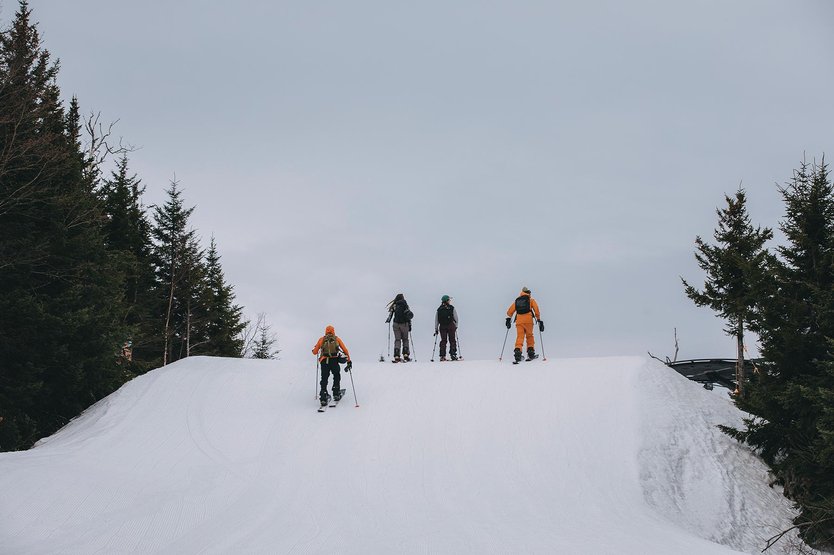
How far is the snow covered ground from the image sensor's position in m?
7.61

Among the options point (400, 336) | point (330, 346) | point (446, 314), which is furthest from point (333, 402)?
point (446, 314)

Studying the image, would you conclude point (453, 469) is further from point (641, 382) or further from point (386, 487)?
point (641, 382)

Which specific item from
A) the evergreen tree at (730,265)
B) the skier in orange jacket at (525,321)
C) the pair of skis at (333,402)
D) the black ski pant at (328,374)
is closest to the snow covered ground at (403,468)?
the pair of skis at (333,402)

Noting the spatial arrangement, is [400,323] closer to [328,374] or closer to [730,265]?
[328,374]

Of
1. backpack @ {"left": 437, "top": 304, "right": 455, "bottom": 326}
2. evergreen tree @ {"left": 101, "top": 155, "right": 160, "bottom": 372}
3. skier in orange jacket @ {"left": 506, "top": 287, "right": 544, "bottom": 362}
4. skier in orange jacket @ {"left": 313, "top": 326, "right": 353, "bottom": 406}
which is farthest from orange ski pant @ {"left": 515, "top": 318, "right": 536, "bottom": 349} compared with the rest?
evergreen tree @ {"left": 101, "top": 155, "right": 160, "bottom": 372}

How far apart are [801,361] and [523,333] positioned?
22.6 feet

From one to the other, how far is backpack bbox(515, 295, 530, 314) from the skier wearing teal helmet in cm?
245

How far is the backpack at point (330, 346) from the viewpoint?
14.3m

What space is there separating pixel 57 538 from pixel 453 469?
6.42 m

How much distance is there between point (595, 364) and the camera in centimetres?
1558

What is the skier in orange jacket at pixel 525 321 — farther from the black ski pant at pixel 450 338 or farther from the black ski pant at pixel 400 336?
the black ski pant at pixel 400 336

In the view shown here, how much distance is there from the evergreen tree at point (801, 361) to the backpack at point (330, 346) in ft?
31.1

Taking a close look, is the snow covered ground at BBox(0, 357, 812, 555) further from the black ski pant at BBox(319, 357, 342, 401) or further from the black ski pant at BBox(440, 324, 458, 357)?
the black ski pant at BBox(440, 324, 458, 357)

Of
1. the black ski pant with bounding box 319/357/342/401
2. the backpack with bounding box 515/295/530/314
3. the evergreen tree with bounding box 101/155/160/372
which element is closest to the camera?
the black ski pant with bounding box 319/357/342/401
